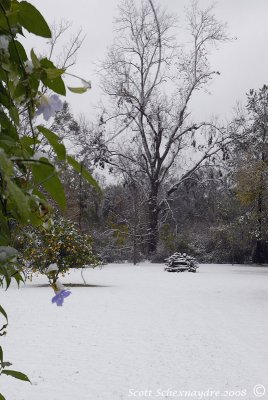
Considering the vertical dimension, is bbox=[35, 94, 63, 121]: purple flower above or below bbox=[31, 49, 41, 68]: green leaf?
below

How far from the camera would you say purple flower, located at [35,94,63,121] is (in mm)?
564

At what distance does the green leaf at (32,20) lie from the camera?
47 cm

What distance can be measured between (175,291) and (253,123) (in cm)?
1149

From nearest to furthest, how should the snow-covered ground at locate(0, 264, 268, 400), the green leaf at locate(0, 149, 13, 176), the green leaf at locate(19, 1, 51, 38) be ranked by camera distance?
the green leaf at locate(0, 149, 13, 176)
the green leaf at locate(19, 1, 51, 38)
the snow-covered ground at locate(0, 264, 268, 400)

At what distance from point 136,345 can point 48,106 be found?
192 inches

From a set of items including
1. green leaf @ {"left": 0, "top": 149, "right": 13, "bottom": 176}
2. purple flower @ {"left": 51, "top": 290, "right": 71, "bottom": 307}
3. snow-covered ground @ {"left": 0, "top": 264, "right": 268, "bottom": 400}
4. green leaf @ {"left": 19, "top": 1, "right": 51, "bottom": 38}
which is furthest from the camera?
snow-covered ground @ {"left": 0, "top": 264, "right": 268, "bottom": 400}

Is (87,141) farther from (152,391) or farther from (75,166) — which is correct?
(75,166)

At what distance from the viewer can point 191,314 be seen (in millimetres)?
7184

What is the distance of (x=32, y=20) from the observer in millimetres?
477

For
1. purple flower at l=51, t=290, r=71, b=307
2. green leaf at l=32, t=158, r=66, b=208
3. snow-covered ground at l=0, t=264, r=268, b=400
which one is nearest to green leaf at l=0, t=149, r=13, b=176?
green leaf at l=32, t=158, r=66, b=208

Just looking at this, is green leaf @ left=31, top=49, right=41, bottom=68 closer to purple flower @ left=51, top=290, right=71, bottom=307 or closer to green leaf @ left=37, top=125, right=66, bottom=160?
green leaf @ left=37, top=125, right=66, bottom=160

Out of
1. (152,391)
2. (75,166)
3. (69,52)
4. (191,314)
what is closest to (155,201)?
(69,52)

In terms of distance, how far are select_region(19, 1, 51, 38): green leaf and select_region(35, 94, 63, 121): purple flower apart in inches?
3.8

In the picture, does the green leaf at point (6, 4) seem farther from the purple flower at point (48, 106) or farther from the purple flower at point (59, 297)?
the purple flower at point (59, 297)
